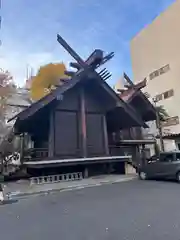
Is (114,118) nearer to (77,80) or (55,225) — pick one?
(77,80)

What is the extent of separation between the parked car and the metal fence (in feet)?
11.5

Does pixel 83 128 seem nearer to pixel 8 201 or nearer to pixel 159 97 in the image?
pixel 8 201

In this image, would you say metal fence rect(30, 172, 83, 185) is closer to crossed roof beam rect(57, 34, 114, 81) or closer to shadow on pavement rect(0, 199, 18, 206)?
shadow on pavement rect(0, 199, 18, 206)

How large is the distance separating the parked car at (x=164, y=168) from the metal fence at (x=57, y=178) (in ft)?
11.5

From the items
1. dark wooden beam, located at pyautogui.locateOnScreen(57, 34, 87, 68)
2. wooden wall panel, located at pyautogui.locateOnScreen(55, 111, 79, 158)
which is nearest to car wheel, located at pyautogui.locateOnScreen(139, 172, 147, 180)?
wooden wall panel, located at pyautogui.locateOnScreen(55, 111, 79, 158)

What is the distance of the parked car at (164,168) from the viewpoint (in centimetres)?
1168

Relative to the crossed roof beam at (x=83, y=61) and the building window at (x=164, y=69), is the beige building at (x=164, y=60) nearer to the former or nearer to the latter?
the building window at (x=164, y=69)

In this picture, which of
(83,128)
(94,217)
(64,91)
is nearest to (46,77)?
(64,91)

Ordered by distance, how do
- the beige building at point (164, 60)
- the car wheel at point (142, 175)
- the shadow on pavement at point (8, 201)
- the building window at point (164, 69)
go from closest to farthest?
the shadow on pavement at point (8, 201), the car wheel at point (142, 175), the beige building at point (164, 60), the building window at point (164, 69)

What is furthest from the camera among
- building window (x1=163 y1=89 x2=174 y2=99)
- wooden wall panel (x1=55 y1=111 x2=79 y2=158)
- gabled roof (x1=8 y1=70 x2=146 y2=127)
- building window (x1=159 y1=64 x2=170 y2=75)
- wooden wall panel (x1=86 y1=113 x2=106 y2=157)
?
building window (x1=159 y1=64 x2=170 y2=75)

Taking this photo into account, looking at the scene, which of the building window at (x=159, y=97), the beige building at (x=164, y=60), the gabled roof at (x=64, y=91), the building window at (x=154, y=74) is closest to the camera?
the gabled roof at (x=64, y=91)

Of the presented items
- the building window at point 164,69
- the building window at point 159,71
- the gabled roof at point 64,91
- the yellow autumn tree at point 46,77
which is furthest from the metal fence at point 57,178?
the yellow autumn tree at point 46,77

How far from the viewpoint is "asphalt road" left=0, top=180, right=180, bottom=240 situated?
434 centimetres

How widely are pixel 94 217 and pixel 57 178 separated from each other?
700 centimetres
